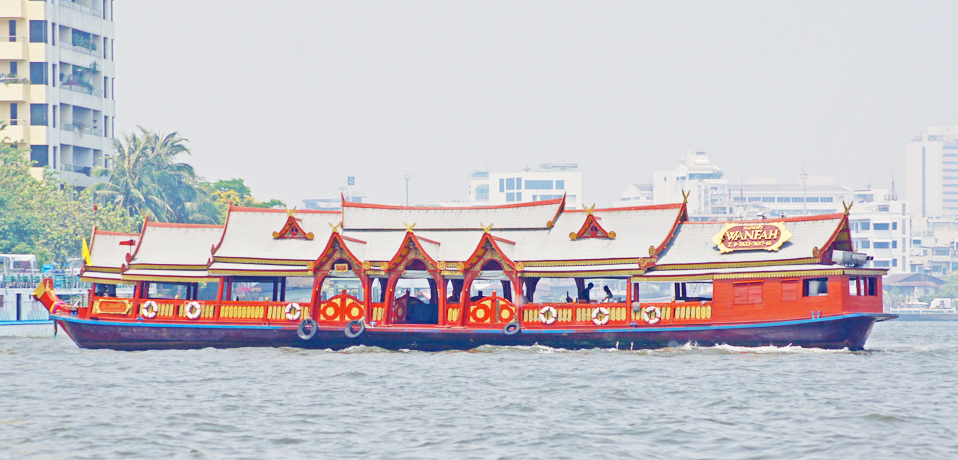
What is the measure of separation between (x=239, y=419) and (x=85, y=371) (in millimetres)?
9546

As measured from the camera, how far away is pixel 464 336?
113ft

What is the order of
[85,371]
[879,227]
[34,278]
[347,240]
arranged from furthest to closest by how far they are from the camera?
[879,227]
[34,278]
[347,240]
[85,371]

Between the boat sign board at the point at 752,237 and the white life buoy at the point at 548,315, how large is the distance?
4.79 metres

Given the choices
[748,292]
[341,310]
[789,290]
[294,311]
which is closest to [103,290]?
[294,311]

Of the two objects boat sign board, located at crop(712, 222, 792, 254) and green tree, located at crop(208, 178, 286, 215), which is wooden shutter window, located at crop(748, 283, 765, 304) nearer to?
boat sign board, located at crop(712, 222, 792, 254)

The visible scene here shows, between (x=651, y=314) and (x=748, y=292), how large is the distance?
104 inches

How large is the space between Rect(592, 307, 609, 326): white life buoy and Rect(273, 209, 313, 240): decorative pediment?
8538 mm

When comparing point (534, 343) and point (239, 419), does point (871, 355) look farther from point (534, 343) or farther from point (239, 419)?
point (239, 419)

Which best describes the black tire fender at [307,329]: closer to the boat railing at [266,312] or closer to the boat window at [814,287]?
the boat railing at [266,312]

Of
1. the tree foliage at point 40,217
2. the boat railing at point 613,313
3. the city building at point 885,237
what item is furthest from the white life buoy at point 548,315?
the city building at point 885,237

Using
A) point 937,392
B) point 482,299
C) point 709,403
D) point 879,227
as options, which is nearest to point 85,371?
point 482,299

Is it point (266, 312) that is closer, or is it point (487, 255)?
point (487, 255)

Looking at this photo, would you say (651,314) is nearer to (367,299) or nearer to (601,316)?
(601,316)

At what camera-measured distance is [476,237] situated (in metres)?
35.5
